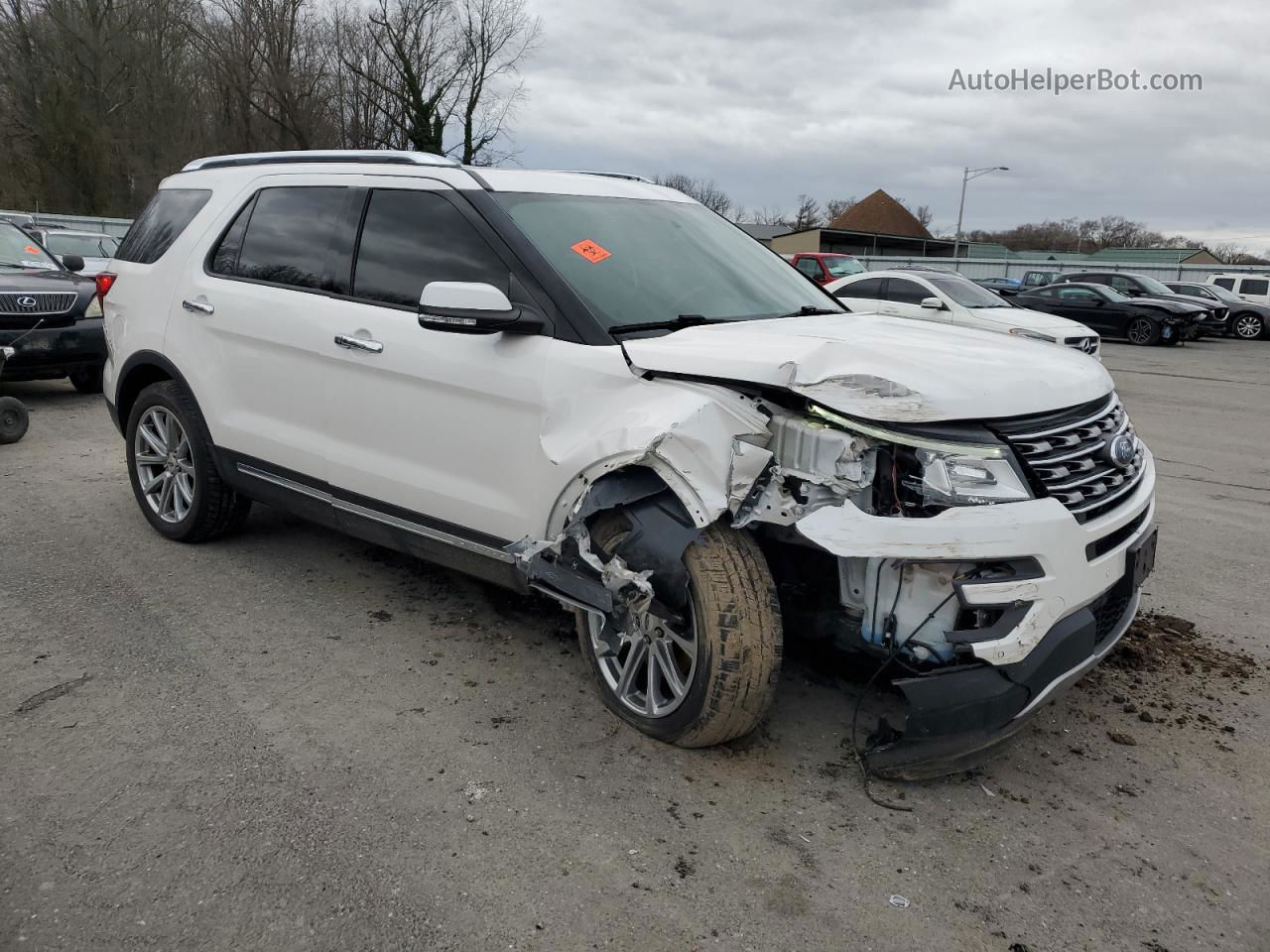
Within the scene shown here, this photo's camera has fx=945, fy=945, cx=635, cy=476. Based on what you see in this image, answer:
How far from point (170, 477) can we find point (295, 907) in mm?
3285

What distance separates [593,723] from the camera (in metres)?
3.41

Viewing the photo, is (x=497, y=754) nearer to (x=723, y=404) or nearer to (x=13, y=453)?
(x=723, y=404)

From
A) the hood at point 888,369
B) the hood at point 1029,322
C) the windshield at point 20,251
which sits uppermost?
the windshield at point 20,251

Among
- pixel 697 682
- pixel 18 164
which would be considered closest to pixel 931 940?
pixel 697 682

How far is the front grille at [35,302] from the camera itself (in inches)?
335

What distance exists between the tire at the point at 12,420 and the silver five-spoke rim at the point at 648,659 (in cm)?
616

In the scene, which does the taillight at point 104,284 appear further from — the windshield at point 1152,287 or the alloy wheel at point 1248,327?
the alloy wheel at point 1248,327

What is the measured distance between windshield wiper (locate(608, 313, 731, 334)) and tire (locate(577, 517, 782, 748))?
32.8 inches

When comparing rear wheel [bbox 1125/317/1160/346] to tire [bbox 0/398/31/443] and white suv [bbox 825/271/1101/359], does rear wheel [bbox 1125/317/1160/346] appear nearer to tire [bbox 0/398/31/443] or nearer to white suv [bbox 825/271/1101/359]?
white suv [bbox 825/271/1101/359]

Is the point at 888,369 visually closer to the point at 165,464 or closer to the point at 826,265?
the point at 165,464

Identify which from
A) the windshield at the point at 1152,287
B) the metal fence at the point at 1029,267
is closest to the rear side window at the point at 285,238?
the windshield at the point at 1152,287

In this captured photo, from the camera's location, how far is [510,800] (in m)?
2.94

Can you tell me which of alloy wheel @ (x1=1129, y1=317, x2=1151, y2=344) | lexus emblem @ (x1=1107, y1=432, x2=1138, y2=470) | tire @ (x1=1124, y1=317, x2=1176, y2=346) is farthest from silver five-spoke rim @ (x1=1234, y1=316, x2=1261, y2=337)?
lexus emblem @ (x1=1107, y1=432, x2=1138, y2=470)

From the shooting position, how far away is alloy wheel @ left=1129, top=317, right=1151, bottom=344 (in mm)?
22156
